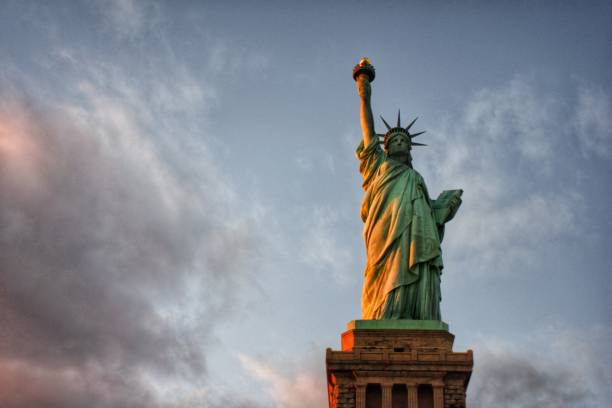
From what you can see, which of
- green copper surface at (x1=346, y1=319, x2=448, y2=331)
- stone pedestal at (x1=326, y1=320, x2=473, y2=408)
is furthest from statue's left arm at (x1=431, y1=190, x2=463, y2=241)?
stone pedestal at (x1=326, y1=320, x2=473, y2=408)

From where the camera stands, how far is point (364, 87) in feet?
104

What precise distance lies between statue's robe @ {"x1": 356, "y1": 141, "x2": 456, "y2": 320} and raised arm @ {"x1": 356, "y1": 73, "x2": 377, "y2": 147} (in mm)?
1141

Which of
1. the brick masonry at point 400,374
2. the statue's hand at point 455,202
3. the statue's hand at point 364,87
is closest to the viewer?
the brick masonry at point 400,374

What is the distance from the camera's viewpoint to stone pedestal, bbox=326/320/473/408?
23.4 meters

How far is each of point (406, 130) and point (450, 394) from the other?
10861 millimetres

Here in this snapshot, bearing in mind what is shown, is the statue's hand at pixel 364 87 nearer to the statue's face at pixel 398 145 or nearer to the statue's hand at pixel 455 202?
the statue's face at pixel 398 145

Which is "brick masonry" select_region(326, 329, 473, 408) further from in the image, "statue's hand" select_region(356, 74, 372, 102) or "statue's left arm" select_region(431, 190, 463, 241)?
"statue's hand" select_region(356, 74, 372, 102)

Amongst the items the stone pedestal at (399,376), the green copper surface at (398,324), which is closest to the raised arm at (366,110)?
the green copper surface at (398,324)

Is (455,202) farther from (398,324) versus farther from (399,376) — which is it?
(399,376)

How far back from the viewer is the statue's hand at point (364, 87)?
31.3m

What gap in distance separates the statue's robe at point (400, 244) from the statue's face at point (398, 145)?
0.59 metres

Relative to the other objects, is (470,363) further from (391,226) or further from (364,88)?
(364,88)

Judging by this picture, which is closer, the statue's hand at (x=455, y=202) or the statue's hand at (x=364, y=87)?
the statue's hand at (x=455, y=202)

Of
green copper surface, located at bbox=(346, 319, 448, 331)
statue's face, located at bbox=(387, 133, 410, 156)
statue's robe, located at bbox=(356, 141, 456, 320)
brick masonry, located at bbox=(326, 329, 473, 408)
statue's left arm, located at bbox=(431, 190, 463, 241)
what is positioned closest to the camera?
brick masonry, located at bbox=(326, 329, 473, 408)
